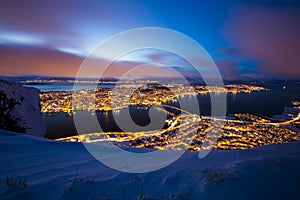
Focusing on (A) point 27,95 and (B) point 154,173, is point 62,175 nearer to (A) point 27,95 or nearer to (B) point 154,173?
(B) point 154,173

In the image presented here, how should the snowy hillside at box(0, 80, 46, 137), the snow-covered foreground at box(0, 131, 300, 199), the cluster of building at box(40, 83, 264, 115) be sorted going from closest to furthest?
1. the snow-covered foreground at box(0, 131, 300, 199)
2. the snowy hillside at box(0, 80, 46, 137)
3. the cluster of building at box(40, 83, 264, 115)

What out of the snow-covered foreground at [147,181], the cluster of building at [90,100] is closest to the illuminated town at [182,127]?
the cluster of building at [90,100]

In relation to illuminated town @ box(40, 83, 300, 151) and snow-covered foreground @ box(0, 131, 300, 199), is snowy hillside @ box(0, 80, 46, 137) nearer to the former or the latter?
illuminated town @ box(40, 83, 300, 151)

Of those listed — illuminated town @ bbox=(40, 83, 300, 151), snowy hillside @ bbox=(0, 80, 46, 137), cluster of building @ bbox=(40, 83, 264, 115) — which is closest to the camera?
snowy hillside @ bbox=(0, 80, 46, 137)

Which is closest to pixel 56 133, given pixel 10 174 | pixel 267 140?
pixel 10 174

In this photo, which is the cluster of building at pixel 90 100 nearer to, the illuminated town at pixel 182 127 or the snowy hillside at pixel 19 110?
the illuminated town at pixel 182 127

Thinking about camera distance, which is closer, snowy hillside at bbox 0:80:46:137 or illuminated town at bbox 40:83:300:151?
snowy hillside at bbox 0:80:46:137

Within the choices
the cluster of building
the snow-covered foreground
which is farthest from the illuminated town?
the snow-covered foreground

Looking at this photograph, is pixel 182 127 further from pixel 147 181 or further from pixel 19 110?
pixel 147 181
